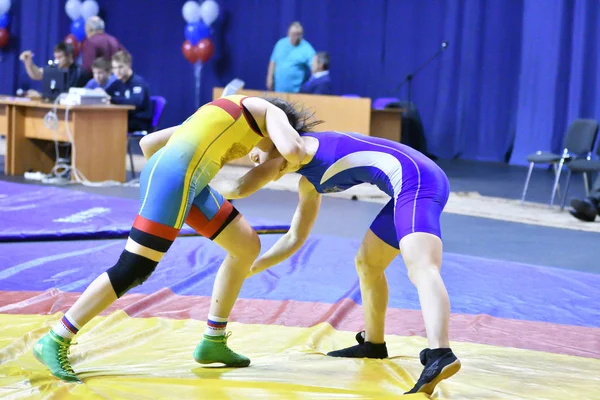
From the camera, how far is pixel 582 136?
7.57m

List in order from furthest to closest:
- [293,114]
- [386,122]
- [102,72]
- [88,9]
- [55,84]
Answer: [88,9] < [386,122] < [102,72] < [55,84] < [293,114]

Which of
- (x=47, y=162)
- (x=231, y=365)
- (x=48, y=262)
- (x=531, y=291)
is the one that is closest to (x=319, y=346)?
(x=231, y=365)

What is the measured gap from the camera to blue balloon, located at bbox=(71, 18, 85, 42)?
41.0 ft

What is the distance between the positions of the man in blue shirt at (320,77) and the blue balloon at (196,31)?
304cm

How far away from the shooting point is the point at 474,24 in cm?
1082

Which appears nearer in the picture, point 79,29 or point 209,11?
point 209,11

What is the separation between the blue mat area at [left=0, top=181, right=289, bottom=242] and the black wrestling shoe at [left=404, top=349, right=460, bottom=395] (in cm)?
290

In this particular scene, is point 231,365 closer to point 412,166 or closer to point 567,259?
point 412,166

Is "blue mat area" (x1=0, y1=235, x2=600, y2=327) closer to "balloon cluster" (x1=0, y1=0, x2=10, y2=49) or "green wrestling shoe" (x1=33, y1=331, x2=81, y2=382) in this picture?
"green wrestling shoe" (x1=33, y1=331, x2=81, y2=382)

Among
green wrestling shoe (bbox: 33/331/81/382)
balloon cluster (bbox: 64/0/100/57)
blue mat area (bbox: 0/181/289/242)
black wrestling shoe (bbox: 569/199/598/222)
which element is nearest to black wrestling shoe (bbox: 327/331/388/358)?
green wrestling shoe (bbox: 33/331/81/382)

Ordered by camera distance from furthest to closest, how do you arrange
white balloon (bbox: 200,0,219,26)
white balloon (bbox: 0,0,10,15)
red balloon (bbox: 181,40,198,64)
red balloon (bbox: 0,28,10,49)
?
red balloon (bbox: 0,28,10,49)
white balloon (bbox: 0,0,10,15)
red balloon (bbox: 181,40,198,64)
white balloon (bbox: 200,0,219,26)

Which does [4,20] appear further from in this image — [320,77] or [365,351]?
[365,351]

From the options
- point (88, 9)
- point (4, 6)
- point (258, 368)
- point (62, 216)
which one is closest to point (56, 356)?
point (258, 368)

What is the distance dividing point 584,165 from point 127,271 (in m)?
5.30
